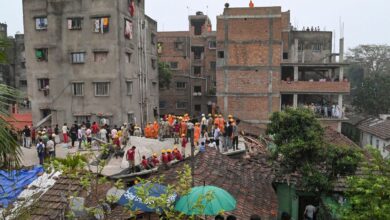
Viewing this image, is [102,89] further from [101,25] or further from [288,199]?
[288,199]

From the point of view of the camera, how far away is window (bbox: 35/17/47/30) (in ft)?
90.2

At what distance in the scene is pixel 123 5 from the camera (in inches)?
1067

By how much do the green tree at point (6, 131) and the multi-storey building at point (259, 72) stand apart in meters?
29.1

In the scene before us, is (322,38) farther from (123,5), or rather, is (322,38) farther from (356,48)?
(123,5)

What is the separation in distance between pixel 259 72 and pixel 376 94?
685 inches

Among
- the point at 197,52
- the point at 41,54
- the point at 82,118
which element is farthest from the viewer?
the point at 197,52

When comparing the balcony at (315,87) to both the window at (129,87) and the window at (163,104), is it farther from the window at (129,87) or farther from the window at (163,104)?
the window at (163,104)

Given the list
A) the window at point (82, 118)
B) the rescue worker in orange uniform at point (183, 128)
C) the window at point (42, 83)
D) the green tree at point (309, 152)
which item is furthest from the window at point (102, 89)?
the green tree at point (309, 152)

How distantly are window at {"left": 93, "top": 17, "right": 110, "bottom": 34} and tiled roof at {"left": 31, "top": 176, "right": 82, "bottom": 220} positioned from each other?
16.9 metres

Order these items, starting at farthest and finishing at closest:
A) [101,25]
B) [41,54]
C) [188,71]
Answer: [188,71] < [41,54] < [101,25]

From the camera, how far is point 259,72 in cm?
3212

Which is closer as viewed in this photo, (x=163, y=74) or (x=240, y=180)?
(x=240, y=180)

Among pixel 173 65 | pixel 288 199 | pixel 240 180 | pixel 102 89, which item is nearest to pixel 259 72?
pixel 102 89

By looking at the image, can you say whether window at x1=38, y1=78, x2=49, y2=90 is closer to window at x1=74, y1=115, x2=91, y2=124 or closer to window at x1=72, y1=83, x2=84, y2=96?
window at x1=72, y1=83, x2=84, y2=96
